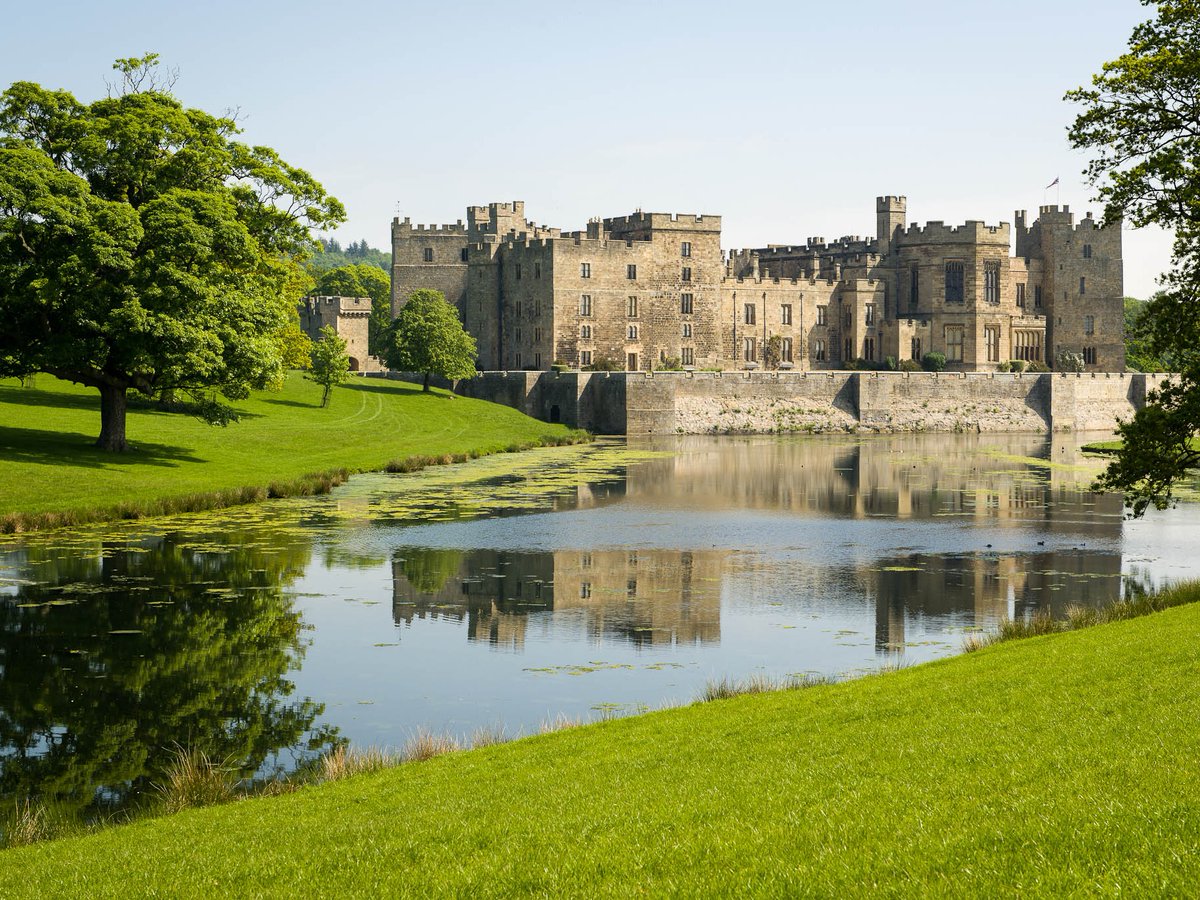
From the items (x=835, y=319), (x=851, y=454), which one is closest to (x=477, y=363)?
(x=835, y=319)

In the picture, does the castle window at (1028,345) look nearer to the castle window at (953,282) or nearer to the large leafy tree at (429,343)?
the castle window at (953,282)

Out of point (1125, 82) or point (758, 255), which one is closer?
point (1125, 82)

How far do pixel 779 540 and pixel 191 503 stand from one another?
1705 centimetres

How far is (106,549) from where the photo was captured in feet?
104

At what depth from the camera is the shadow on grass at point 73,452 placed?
41.8 m

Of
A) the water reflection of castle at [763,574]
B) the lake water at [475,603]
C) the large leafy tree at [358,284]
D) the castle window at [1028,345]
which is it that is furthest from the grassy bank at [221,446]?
the large leafy tree at [358,284]

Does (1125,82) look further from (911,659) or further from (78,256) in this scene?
(78,256)

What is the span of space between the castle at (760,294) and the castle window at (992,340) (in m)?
0.14

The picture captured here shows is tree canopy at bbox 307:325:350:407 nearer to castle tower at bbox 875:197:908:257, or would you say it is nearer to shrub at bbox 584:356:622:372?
shrub at bbox 584:356:622:372

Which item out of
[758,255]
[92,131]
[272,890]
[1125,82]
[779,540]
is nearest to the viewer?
[272,890]

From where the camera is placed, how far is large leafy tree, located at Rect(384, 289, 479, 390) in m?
82.9

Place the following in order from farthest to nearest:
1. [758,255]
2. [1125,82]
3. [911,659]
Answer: [758,255]
[1125,82]
[911,659]

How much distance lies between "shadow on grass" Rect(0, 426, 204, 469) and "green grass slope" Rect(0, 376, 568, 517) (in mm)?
38

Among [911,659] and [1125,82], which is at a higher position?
[1125,82]
